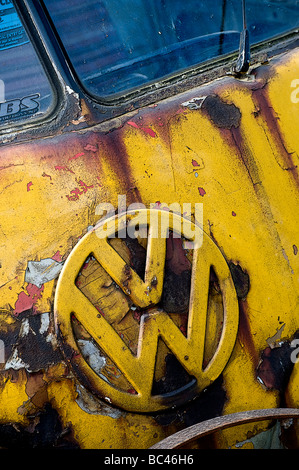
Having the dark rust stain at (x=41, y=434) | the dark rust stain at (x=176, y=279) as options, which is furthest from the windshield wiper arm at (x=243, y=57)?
the dark rust stain at (x=41, y=434)

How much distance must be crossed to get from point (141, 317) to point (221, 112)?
2.30 ft

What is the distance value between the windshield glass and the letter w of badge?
57 cm

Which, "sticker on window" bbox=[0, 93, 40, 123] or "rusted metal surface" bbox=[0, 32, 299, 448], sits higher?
"sticker on window" bbox=[0, 93, 40, 123]

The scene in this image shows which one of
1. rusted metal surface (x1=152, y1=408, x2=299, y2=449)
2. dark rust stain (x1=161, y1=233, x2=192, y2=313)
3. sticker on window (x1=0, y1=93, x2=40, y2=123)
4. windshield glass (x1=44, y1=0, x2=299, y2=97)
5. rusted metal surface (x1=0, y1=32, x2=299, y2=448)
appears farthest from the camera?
windshield glass (x1=44, y1=0, x2=299, y2=97)

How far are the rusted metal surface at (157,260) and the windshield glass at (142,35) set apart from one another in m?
0.17

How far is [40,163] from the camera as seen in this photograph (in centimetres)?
121

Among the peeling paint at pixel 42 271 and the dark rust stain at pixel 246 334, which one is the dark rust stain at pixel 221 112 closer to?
the dark rust stain at pixel 246 334

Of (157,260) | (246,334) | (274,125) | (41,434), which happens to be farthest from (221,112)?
(41,434)

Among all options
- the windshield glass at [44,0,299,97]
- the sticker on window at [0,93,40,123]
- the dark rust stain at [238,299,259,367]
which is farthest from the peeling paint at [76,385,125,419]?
the windshield glass at [44,0,299,97]

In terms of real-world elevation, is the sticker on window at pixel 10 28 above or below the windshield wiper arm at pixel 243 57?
above

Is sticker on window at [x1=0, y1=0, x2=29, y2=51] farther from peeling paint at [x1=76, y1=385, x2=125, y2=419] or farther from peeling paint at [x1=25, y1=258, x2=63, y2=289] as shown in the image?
peeling paint at [x1=76, y1=385, x2=125, y2=419]

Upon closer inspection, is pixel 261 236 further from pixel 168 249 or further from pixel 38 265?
pixel 38 265

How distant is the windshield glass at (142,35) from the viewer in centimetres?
142

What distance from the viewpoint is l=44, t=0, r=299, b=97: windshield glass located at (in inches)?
55.9
